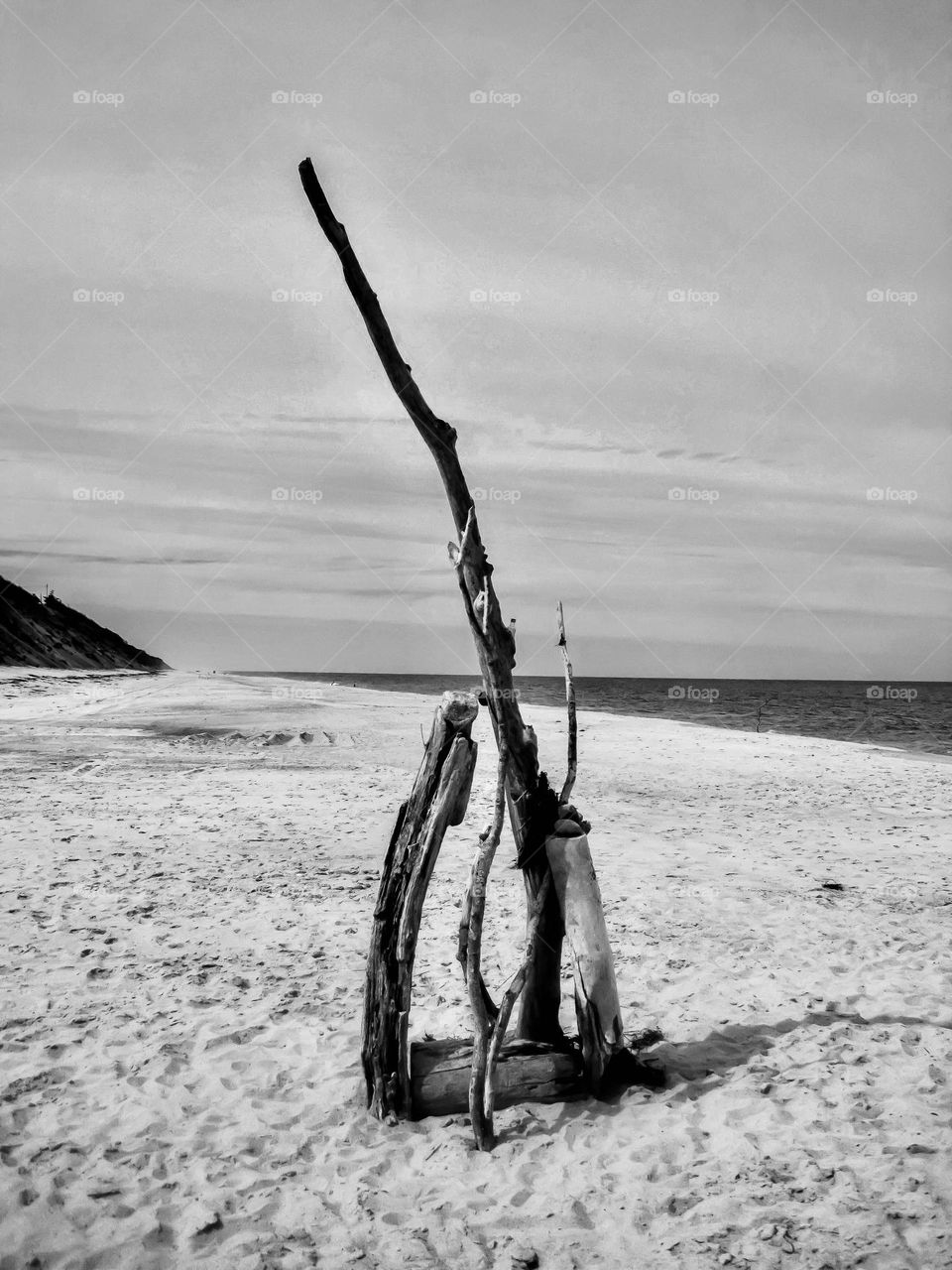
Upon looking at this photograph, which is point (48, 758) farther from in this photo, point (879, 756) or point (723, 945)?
point (879, 756)

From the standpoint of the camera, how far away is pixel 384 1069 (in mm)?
4754

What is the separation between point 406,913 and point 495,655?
150cm

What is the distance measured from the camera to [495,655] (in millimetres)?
4734

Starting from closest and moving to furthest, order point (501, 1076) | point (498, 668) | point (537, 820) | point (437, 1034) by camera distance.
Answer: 1. point (498, 668)
2. point (501, 1076)
3. point (537, 820)
4. point (437, 1034)

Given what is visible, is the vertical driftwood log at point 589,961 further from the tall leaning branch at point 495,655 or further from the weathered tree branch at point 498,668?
the tall leaning branch at point 495,655

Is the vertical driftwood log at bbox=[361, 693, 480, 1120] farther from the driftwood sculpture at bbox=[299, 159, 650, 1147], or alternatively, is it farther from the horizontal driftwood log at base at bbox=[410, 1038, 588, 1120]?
the horizontal driftwood log at base at bbox=[410, 1038, 588, 1120]

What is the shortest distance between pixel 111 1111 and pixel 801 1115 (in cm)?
380

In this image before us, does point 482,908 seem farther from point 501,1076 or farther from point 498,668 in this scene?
point 498,668

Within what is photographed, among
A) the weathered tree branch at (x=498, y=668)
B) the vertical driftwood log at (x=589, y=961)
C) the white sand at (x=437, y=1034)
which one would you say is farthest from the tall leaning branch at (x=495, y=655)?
the white sand at (x=437, y=1034)

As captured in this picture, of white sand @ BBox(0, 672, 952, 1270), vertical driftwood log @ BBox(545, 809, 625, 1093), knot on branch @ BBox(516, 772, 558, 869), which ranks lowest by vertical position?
white sand @ BBox(0, 672, 952, 1270)

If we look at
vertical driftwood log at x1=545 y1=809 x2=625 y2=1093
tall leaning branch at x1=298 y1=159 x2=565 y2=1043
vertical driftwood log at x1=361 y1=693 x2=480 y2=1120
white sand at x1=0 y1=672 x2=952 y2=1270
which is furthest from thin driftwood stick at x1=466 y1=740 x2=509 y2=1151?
vertical driftwood log at x1=545 y1=809 x2=625 y2=1093

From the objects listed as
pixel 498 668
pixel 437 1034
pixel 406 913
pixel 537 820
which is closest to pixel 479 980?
pixel 406 913

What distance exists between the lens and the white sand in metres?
3.91

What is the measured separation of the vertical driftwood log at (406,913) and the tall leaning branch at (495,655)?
0.26 meters
